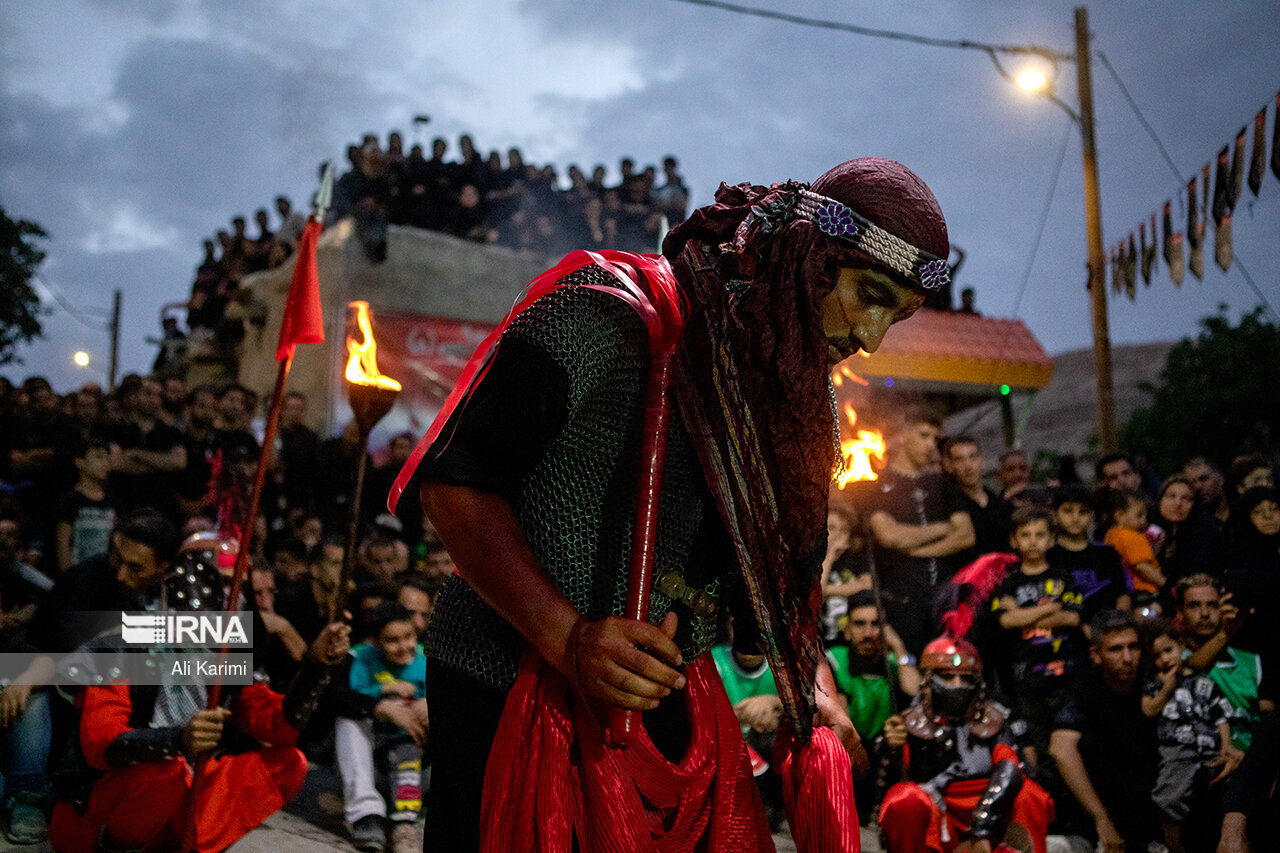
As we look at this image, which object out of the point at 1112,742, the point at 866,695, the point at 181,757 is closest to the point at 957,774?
the point at 866,695

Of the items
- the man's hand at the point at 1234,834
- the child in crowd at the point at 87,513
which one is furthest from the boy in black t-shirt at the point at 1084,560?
the child in crowd at the point at 87,513

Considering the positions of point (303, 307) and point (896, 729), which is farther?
point (896, 729)

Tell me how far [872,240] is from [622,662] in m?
0.76

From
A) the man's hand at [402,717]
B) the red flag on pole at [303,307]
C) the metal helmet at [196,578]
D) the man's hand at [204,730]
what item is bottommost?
the man's hand at [402,717]

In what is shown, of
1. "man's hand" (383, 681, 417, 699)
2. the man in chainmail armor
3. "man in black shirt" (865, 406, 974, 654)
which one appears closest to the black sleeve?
the man in chainmail armor

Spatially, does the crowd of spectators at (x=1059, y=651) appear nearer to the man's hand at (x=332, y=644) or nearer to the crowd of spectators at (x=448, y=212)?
the man's hand at (x=332, y=644)

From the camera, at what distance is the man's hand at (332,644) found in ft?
14.0

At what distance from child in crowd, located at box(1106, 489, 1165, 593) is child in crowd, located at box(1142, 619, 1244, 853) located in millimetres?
829

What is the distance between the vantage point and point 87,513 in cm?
653

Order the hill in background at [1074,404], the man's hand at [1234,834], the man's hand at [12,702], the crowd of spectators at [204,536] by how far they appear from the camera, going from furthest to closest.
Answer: the hill in background at [1074,404], the crowd of spectators at [204,536], the man's hand at [12,702], the man's hand at [1234,834]

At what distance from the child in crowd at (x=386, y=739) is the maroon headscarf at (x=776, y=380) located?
327 cm

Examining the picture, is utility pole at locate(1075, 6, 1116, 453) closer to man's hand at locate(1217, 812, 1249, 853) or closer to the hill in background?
man's hand at locate(1217, 812, 1249, 853)

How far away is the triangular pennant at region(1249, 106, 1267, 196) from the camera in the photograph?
7844 mm

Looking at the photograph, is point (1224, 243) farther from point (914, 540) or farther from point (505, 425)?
point (505, 425)
